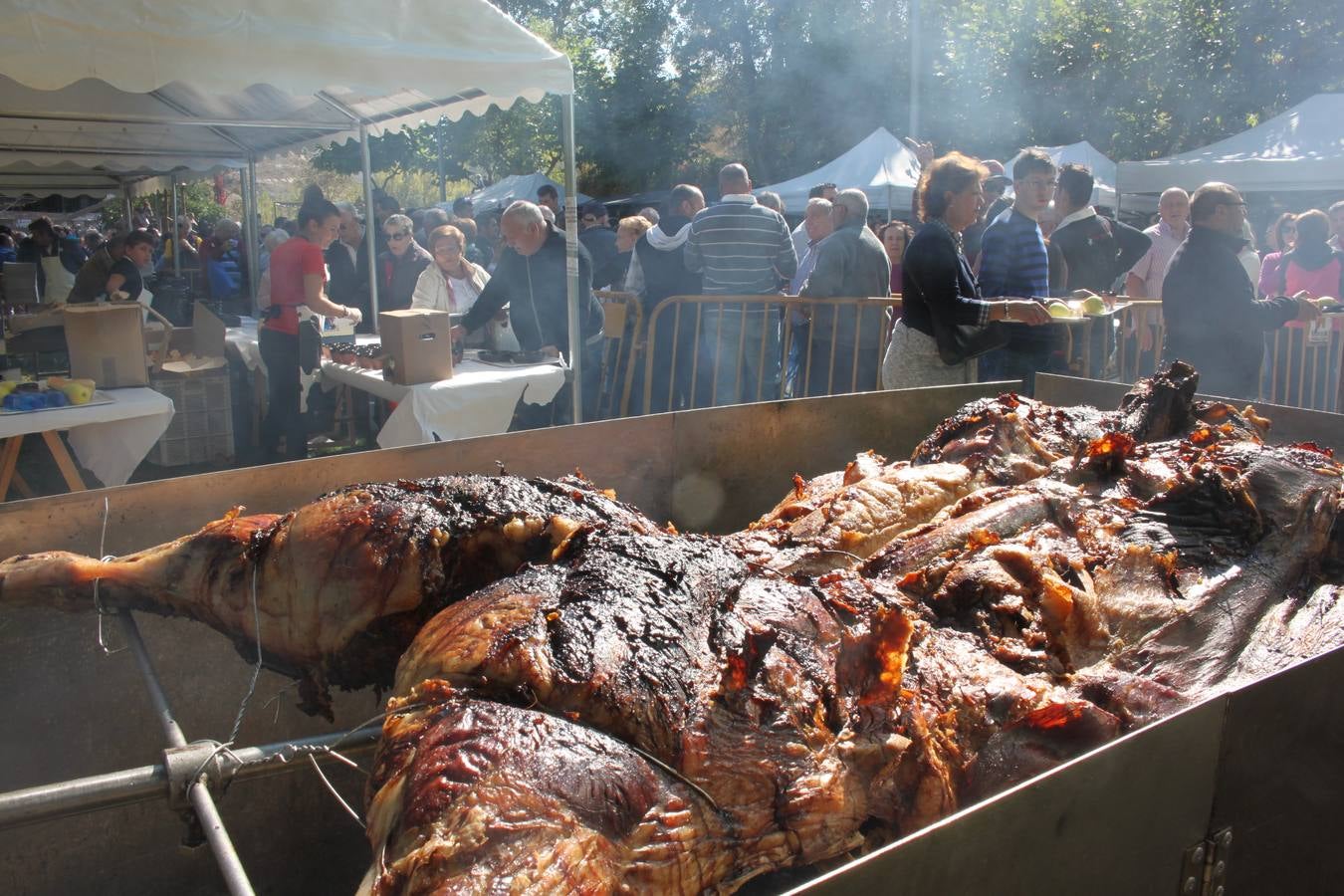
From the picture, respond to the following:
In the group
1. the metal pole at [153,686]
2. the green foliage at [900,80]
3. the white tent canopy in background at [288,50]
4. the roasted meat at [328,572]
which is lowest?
the metal pole at [153,686]

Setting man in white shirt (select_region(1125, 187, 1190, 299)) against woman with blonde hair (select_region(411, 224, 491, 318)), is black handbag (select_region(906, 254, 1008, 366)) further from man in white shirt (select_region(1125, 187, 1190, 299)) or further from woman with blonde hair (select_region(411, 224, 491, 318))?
woman with blonde hair (select_region(411, 224, 491, 318))

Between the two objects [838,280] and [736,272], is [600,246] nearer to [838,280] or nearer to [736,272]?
[736,272]

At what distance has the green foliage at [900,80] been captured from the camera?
28.8 metres

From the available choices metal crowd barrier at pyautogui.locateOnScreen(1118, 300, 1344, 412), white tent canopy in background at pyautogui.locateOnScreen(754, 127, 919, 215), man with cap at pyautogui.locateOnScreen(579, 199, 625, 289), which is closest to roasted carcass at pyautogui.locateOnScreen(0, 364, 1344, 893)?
metal crowd barrier at pyautogui.locateOnScreen(1118, 300, 1344, 412)

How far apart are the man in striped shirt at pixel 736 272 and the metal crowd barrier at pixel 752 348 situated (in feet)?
0.04

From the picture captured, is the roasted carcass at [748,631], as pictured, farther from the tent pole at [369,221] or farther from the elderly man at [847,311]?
the tent pole at [369,221]

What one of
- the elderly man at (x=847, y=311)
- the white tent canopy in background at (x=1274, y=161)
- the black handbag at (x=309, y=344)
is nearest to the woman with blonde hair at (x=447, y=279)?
the black handbag at (x=309, y=344)

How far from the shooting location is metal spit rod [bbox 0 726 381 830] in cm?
162

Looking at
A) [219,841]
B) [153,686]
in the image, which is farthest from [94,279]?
[219,841]

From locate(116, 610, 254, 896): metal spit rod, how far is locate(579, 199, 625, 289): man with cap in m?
7.21

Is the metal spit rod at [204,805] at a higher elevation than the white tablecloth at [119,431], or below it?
below

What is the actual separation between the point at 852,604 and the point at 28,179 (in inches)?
677

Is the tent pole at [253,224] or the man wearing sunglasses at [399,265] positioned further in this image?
the tent pole at [253,224]

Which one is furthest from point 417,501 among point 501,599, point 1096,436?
point 1096,436
